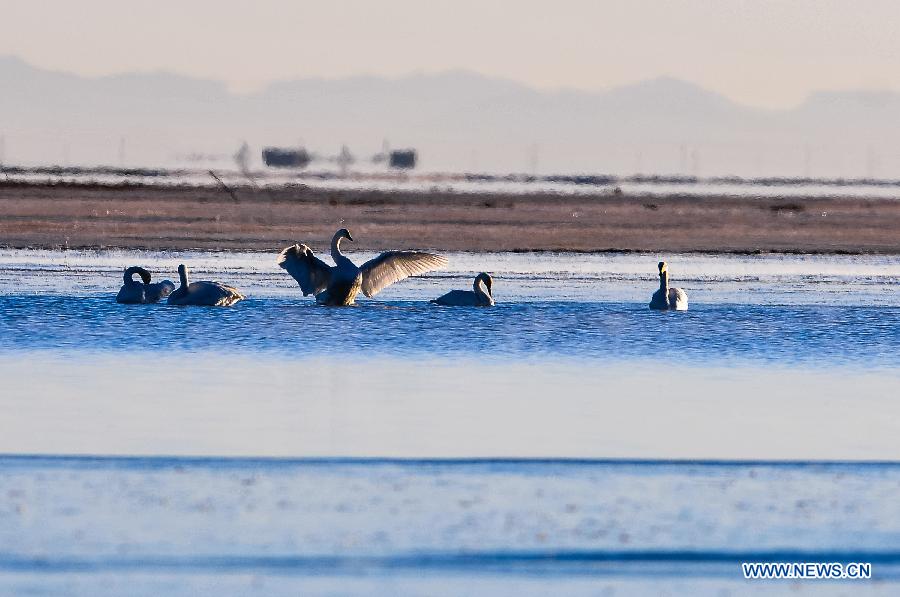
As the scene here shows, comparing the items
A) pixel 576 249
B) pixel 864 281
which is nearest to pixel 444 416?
pixel 864 281

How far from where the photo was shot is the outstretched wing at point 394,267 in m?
20.7

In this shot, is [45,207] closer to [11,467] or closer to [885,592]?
[11,467]

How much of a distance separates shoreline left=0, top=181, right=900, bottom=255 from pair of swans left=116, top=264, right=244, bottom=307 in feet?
50.4

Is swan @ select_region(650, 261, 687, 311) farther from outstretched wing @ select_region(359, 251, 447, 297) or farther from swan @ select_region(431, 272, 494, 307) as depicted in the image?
outstretched wing @ select_region(359, 251, 447, 297)

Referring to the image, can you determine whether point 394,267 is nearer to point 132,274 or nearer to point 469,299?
point 469,299

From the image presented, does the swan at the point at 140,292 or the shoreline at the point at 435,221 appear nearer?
the swan at the point at 140,292

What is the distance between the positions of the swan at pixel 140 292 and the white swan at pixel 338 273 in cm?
180

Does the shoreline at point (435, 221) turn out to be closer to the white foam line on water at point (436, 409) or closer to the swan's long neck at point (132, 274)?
the swan's long neck at point (132, 274)

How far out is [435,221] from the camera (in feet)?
157

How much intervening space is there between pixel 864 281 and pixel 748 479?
1908cm

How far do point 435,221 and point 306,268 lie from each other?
27.8 meters

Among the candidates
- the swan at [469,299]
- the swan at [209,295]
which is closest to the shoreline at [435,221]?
the swan at [209,295]

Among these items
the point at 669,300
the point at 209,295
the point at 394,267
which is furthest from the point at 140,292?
the point at 669,300

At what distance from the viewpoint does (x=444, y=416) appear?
10.7m
